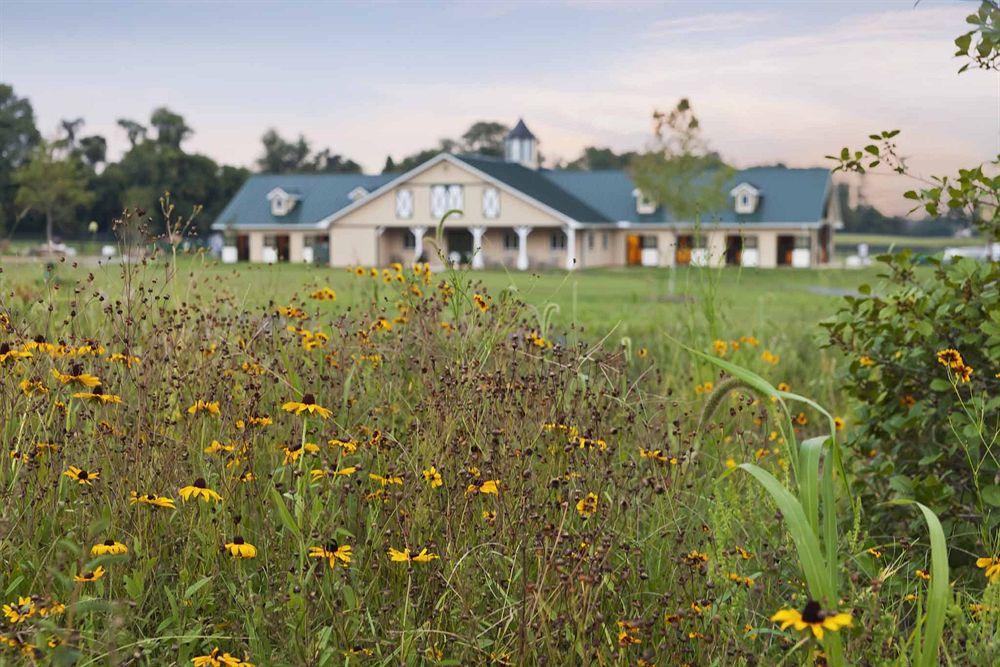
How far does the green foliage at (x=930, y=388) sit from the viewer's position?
4949 millimetres

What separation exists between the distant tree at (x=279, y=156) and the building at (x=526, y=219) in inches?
1272

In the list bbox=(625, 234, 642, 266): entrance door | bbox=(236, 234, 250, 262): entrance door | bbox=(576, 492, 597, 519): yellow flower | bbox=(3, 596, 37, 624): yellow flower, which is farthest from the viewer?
bbox=(236, 234, 250, 262): entrance door

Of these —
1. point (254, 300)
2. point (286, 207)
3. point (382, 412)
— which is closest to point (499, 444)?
point (382, 412)

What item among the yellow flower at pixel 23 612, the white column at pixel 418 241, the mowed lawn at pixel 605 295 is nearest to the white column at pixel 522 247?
the white column at pixel 418 241

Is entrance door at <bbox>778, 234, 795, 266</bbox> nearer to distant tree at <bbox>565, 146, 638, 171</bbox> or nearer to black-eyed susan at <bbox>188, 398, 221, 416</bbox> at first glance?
Result: distant tree at <bbox>565, 146, 638, 171</bbox>

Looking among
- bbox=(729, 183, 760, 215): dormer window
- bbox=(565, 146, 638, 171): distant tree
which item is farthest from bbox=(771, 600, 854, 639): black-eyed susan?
bbox=(565, 146, 638, 171): distant tree

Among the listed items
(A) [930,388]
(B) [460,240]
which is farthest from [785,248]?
(A) [930,388]

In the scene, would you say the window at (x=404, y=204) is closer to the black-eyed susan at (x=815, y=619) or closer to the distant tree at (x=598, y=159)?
the distant tree at (x=598, y=159)

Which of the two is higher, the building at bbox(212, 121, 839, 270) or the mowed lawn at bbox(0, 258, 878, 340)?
the building at bbox(212, 121, 839, 270)

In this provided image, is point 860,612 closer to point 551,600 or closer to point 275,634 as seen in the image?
point 551,600

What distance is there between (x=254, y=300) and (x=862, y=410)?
4092 millimetres

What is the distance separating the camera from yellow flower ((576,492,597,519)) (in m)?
3.49

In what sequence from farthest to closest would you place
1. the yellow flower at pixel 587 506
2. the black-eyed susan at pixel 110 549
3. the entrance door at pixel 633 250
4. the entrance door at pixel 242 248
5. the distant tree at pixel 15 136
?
the distant tree at pixel 15 136
the entrance door at pixel 242 248
the entrance door at pixel 633 250
the yellow flower at pixel 587 506
the black-eyed susan at pixel 110 549

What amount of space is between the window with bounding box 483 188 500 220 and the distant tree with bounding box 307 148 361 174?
37.2 meters
